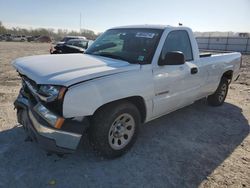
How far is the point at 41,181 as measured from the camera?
2.89m

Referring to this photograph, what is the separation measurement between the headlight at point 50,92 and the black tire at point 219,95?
A: 4.27 metres

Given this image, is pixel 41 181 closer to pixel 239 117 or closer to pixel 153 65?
pixel 153 65

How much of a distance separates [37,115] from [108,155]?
3.59 ft

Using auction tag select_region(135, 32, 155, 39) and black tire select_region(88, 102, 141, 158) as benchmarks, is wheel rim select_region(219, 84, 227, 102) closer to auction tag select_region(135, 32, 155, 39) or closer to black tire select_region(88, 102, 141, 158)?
auction tag select_region(135, 32, 155, 39)

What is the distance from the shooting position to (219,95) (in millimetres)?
5977

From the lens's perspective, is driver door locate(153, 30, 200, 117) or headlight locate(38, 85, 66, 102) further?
driver door locate(153, 30, 200, 117)

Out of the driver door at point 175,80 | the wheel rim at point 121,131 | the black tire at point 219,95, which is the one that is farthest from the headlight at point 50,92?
the black tire at point 219,95

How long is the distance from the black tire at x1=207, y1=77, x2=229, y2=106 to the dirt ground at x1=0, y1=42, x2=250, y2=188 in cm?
111

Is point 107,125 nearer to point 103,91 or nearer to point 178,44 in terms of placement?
point 103,91

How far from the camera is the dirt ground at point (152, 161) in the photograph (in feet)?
9.74

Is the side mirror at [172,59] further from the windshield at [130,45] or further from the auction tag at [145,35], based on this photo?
the auction tag at [145,35]

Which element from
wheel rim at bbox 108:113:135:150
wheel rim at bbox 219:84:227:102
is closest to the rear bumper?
wheel rim at bbox 108:113:135:150

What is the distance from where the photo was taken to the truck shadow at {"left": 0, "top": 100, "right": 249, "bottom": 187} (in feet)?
9.71

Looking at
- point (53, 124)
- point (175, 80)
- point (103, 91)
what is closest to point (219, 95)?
point (175, 80)
